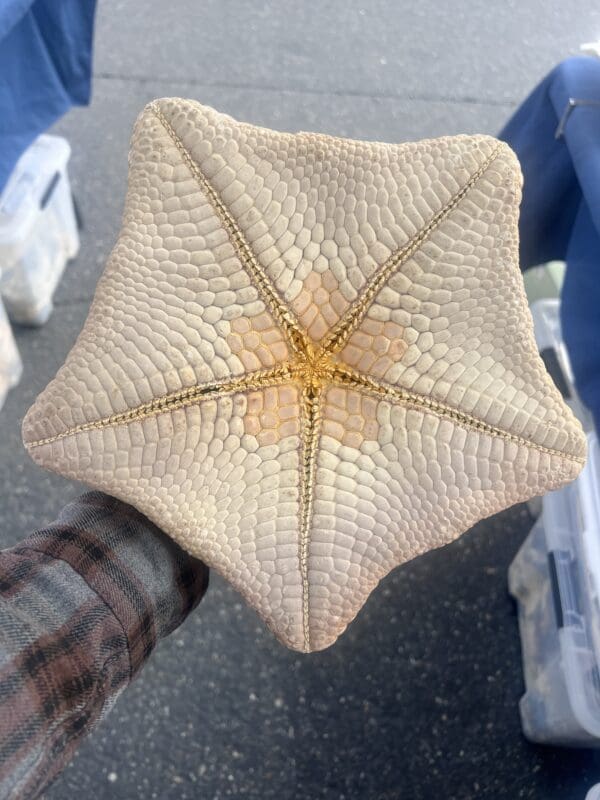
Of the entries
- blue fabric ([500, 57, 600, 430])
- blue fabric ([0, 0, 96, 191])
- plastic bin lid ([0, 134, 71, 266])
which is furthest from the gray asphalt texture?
blue fabric ([500, 57, 600, 430])

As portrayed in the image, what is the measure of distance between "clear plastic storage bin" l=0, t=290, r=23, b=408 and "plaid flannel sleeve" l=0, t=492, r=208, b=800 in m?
0.70

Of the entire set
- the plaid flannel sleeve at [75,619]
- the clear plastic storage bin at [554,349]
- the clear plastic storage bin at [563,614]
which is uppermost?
the plaid flannel sleeve at [75,619]

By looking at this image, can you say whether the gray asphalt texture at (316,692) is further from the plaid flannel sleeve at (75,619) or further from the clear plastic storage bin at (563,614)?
the plaid flannel sleeve at (75,619)

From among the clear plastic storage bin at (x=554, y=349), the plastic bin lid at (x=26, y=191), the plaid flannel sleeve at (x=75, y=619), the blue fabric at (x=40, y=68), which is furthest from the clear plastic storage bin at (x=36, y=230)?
the clear plastic storage bin at (x=554, y=349)

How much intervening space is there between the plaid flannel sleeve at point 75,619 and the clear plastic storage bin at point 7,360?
704 mm

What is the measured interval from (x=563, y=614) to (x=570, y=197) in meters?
0.61

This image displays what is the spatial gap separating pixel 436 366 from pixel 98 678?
0.37 meters

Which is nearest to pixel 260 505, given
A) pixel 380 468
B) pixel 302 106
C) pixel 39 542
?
pixel 380 468

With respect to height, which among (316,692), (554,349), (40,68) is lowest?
(316,692)

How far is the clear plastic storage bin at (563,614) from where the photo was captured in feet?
3.23

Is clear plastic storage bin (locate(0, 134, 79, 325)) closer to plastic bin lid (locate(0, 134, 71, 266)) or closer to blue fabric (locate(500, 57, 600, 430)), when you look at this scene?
plastic bin lid (locate(0, 134, 71, 266))

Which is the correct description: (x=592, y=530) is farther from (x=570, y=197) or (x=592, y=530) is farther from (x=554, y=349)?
(x=570, y=197)

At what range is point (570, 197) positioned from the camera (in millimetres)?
1000

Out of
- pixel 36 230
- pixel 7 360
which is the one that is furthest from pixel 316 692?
pixel 36 230
